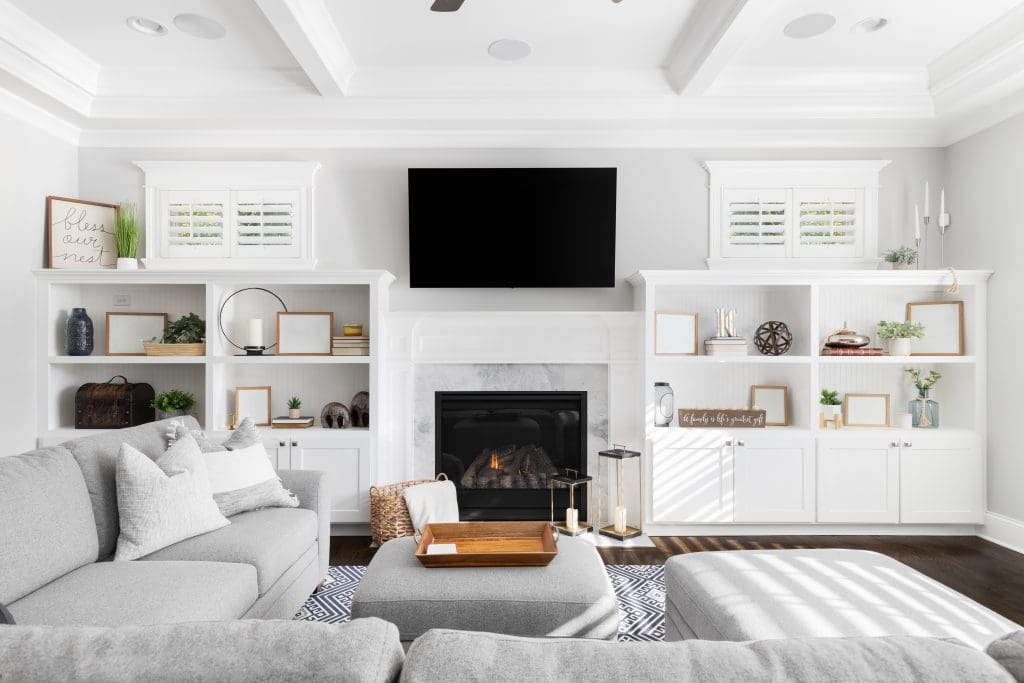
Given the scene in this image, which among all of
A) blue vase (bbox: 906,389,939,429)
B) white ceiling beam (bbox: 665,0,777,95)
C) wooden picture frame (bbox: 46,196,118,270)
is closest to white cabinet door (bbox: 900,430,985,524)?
blue vase (bbox: 906,389,939,429)

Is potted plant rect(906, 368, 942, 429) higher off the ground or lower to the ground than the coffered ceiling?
lower

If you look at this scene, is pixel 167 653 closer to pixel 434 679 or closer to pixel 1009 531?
pixel 434 679

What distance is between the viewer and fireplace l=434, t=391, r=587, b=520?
4.16m

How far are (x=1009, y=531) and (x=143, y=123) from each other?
599 centimetres

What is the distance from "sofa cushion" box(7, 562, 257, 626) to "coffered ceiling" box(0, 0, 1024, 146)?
2.42 meters

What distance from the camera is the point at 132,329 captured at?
13.7 feet

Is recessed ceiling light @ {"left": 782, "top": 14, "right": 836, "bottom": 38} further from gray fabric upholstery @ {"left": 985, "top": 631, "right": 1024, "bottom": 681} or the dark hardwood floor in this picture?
gray fabric upholstery @ {"left": 985, "top": 631, "right": 1024, "bottom": 681}

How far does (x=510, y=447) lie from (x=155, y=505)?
234 cm

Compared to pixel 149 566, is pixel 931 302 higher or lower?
higher

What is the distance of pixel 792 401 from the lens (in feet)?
13.7

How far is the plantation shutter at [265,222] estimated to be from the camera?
4.23m

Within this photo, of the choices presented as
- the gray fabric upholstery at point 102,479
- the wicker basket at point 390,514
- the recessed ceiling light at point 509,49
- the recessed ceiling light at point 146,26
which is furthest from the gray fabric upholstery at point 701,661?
the recessed ceiling light at point 146,26

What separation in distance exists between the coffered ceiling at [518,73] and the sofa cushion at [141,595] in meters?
2.42

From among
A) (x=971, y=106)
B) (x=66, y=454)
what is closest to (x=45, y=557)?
(x=66, y=454)
